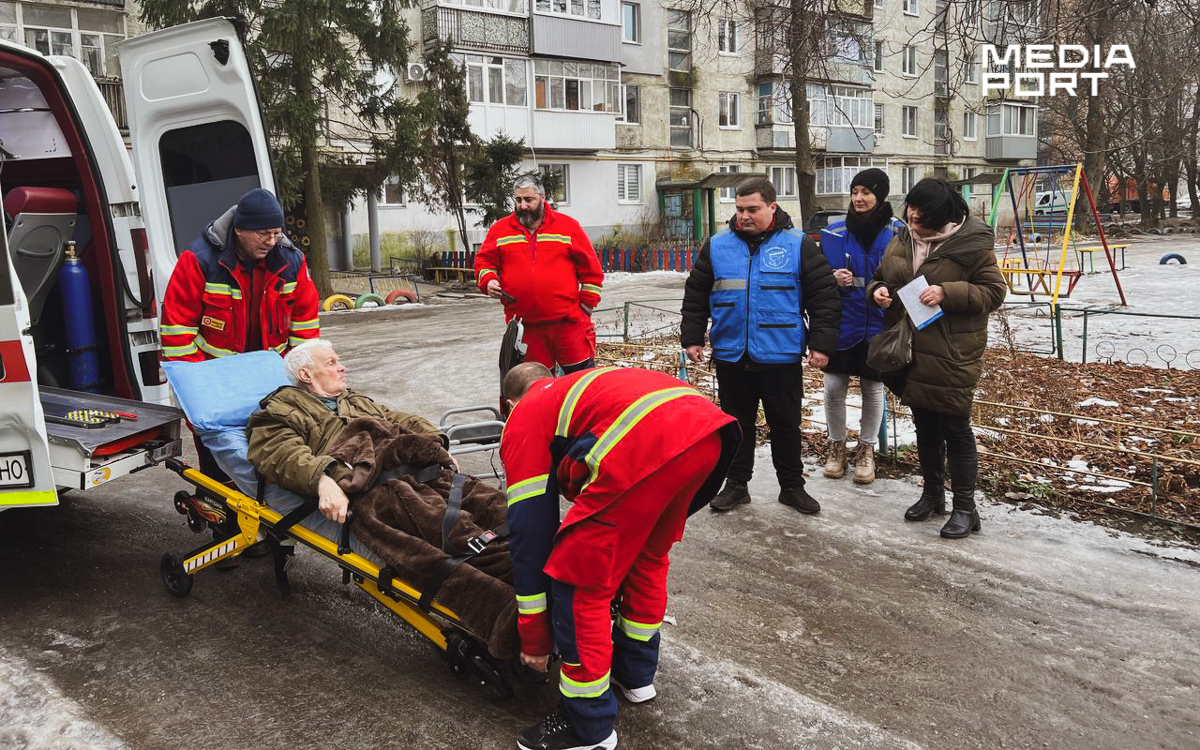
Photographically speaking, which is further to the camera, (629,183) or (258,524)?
A: (629,183)

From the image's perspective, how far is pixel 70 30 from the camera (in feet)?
75.0

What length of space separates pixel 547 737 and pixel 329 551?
1186mm

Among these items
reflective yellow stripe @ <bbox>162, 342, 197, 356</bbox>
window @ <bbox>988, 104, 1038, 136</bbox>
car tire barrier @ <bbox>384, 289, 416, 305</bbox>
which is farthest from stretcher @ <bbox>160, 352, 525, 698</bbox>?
window @ <bbox>988, 104, 1038, 136</bbox>

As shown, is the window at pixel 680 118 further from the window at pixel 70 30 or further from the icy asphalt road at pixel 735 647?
the icy asphalt road at pixel 735 647

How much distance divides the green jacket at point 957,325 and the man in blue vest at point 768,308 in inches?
20.8

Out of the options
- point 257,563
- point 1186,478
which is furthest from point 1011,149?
point 257,563

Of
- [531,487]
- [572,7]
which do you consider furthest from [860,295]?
[572,7]

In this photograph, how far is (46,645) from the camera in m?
3.77

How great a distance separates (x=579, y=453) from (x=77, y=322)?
398 cm

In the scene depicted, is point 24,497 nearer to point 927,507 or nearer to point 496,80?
point 927,507

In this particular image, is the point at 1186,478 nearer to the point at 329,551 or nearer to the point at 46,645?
the point at 329,551

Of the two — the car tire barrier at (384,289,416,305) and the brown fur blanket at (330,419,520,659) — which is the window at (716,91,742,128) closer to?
the car tire barrier at (384,289,416,305)

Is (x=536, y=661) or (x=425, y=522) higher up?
(x=425, y=522)

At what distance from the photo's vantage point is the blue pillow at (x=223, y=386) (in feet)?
13.1
